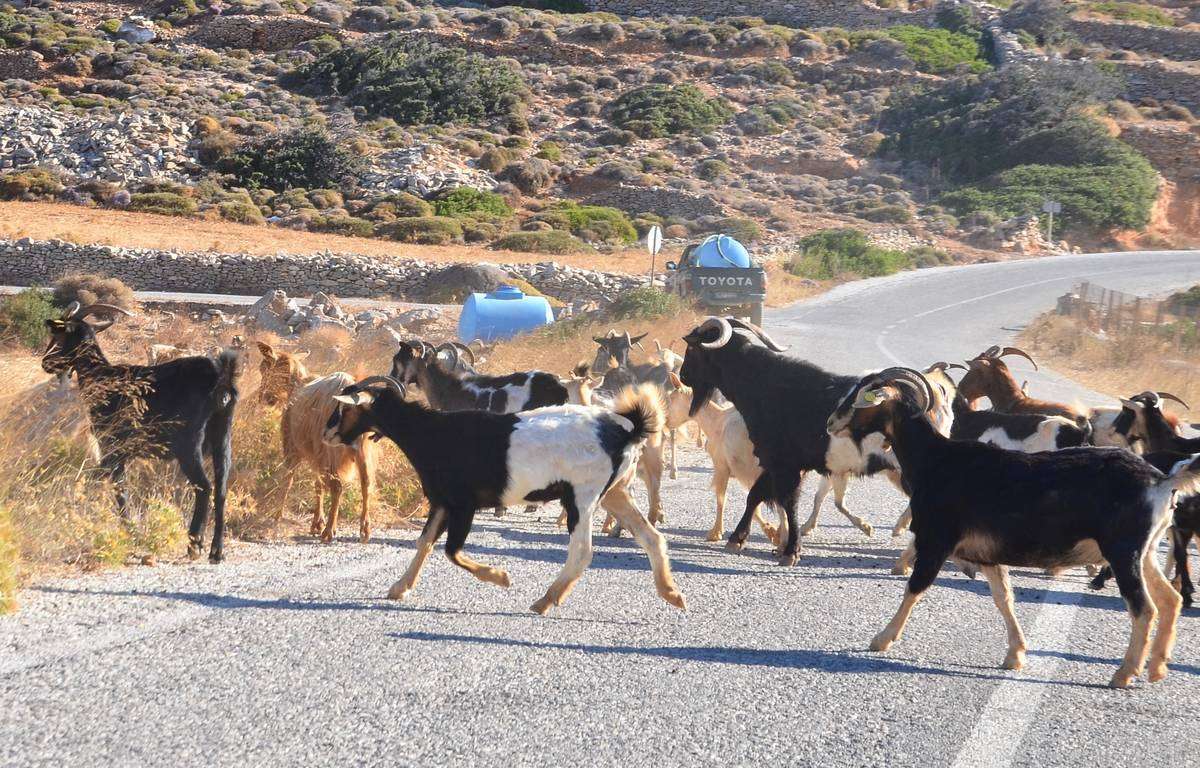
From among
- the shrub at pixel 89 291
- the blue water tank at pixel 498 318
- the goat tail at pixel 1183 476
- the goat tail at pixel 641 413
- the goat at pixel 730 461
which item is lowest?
the shrub at pixel 89 291

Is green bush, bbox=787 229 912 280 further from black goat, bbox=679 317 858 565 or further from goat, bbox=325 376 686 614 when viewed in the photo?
goat, bbox=325 376 686 614

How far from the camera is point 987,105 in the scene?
3152 inches

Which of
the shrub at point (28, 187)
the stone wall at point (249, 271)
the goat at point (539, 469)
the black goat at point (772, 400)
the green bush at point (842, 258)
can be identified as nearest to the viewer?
the goat at point (539, 469)

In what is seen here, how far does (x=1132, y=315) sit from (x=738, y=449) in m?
26.3

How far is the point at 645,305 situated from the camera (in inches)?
1209

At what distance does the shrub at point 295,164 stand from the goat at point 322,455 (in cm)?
5504

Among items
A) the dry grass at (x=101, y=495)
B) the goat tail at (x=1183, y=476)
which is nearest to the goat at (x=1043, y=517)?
the goat tail at (x=1183, y=476)

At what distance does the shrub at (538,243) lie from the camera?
180ft

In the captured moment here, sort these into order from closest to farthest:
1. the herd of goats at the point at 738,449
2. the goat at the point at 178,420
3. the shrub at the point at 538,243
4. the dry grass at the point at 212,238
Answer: the herd of goats at the point at 738,449 → the goat at the point at 178,420 → the dry grass at the point at 212,238 → the shrub at the point at 538,243

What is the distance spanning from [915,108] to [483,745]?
83.4 meters

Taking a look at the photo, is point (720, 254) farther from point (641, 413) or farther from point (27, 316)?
point (641, 413)

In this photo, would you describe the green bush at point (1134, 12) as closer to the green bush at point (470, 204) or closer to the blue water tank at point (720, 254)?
the green bush at point (470, 204)

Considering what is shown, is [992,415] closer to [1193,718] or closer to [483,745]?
[1193,718]

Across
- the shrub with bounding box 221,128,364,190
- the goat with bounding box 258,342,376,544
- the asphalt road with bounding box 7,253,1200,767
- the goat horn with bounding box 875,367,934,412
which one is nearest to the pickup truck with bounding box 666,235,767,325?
the goat with bounding box 258,342,376,544
